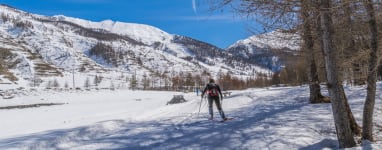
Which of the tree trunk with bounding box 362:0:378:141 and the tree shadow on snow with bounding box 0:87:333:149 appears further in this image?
the tree shadow on snow with bounding box 0:87:333:149

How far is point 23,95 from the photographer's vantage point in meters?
65.1

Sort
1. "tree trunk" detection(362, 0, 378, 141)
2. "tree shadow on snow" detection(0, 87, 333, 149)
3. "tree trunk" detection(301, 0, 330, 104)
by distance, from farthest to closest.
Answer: "tree shadow on snow" detection(0, 87, 333, 149) → "tree trunk" detection(362, 0, 378, 141) → "tree trunk" detection(301, 0, 330, 104)

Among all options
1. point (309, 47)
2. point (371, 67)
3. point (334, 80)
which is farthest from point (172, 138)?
point (371, 67)

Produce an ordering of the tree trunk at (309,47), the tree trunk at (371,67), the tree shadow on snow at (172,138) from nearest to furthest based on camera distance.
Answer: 1. the tree trunk at (309,47)
2. the tree trunk at (371,67)
3. the tree shadow on snow at (172,138)

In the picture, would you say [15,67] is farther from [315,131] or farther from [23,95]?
[315,131]

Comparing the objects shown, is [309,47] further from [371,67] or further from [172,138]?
[172,138]

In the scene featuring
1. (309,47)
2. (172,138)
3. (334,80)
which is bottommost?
(172,138)

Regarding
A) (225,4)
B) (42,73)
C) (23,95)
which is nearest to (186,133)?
(225,4)

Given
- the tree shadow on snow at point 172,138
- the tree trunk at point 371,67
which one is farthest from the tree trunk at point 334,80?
the tree shadow on snow at point 172,138

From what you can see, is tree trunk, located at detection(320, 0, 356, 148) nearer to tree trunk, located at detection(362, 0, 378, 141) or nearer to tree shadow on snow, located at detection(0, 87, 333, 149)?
tree trunk, located at detection(362, 0, 378, 141)

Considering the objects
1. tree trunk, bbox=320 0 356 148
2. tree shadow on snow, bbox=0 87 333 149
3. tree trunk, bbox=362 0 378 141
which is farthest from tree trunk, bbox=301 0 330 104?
tree shadow on snow, bbox=0 87 333 149

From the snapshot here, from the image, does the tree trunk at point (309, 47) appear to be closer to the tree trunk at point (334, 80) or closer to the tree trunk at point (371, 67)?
the tree trunk at point (334, 80)

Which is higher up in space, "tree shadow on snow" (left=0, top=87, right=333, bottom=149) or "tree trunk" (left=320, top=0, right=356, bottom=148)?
"tree trunk" (left=320, top=0, right=356, bottom=148)

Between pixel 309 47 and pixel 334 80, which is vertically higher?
pixel 309 47
